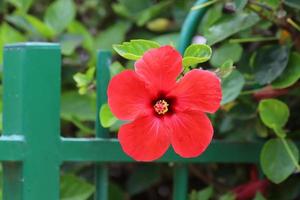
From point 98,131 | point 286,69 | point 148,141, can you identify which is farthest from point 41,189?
point 286,69

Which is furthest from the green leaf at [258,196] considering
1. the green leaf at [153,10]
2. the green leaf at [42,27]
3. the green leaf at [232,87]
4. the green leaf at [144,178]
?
the green leaf at [42,27]

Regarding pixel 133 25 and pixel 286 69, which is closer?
pixel 286 69

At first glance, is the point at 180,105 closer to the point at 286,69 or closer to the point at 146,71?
the point at 146,71

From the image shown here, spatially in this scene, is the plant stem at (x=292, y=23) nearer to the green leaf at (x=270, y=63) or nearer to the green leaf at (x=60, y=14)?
the green leaf at (x=270, y=63)

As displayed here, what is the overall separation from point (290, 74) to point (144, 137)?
→ 43 cm

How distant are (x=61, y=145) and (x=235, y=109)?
1.13 feet

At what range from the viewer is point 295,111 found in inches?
52.9

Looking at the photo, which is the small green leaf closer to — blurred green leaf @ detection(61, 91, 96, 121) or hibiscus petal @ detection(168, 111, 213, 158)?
hibiscus petal @ detection(168, 111, 213, 158)

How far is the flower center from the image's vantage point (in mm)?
831

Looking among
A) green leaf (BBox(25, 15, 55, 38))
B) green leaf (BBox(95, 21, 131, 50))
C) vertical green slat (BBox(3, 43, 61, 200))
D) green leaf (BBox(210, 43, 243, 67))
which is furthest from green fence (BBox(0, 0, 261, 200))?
green leaf (BBox(95, 21, 131, 50))

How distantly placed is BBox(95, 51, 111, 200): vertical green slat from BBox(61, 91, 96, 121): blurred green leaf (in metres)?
0.26

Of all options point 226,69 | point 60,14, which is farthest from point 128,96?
point 60,14

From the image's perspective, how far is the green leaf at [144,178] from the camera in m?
1.58

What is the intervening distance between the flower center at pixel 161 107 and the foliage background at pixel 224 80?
0.21m
